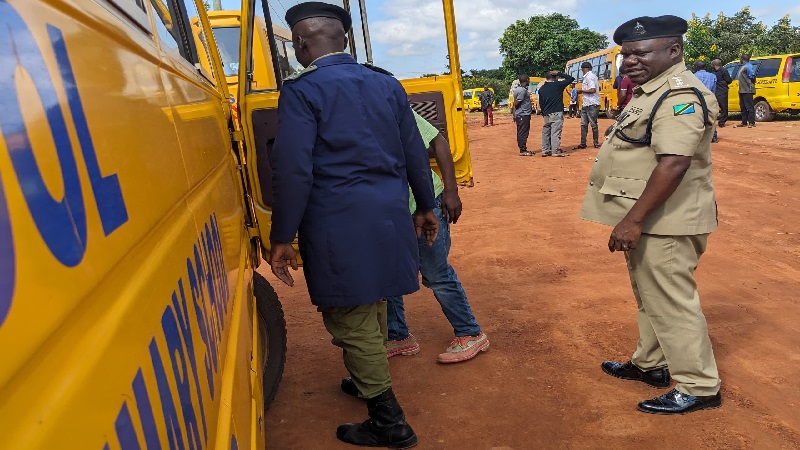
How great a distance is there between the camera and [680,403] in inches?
112

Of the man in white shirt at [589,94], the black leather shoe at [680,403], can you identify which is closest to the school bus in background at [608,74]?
the man in white shirt at [589,94]

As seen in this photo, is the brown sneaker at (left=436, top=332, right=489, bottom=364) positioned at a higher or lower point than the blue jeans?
lower

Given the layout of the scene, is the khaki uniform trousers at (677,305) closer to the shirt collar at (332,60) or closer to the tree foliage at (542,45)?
the shirt collar at (332,60)

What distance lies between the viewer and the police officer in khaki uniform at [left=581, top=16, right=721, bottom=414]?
8.38ft

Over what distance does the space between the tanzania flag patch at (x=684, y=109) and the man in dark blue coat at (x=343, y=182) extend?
1059 millimetres

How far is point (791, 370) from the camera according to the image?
3.18m

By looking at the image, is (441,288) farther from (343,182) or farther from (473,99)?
(473,99)

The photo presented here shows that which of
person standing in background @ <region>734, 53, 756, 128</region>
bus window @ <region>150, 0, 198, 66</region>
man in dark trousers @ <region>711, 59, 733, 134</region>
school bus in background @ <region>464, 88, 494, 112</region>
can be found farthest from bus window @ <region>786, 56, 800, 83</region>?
school bus in background @ <region>464, 88, 494, 112</region>

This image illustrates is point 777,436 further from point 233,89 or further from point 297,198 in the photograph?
point 233,89

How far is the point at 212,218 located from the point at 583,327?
2967 millimetres

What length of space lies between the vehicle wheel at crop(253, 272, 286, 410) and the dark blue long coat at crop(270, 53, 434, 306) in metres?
0.77

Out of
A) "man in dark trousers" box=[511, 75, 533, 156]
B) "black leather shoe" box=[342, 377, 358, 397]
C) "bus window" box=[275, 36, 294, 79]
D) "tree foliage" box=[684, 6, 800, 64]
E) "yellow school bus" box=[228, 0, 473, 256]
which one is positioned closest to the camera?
"yellow school bus" box=[228, 0, 473, 256]

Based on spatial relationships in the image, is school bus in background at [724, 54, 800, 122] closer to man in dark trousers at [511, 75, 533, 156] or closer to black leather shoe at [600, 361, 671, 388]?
man in dark trousers at [511, 75, 533, 156]

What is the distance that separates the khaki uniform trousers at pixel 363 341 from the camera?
2598 millimetres
